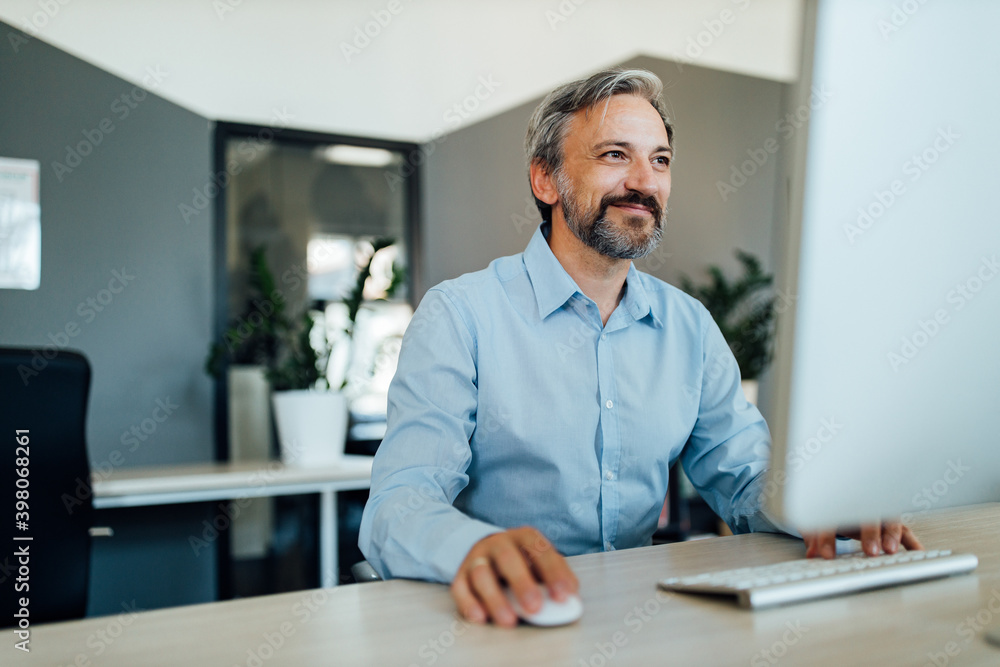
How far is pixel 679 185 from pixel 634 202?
3281mm

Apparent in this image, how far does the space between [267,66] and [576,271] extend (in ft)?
8.62

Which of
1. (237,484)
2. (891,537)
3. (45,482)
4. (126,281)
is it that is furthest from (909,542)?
(126,281)

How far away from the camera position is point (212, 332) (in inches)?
140

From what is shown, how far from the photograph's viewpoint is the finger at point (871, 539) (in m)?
0.95

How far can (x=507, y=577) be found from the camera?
749mm

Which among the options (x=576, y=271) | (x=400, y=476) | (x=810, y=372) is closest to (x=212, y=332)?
(x=576, y=271)

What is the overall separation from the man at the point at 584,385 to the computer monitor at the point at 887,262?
0.56 metres

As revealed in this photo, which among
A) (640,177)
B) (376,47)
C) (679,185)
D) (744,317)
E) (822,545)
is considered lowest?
(822,545)

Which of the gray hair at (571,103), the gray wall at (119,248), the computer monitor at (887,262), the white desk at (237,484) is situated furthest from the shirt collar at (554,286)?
the gray wall at (119,248)

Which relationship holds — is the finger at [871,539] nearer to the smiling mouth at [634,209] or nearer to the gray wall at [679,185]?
the smiling mouth at [634,209]

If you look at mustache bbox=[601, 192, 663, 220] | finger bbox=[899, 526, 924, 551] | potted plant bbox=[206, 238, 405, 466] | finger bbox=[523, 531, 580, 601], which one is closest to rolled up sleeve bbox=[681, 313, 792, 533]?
mustache bbox=[601, 192, 663, 220]

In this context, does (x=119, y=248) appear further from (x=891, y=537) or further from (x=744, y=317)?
(x=744, y=317)

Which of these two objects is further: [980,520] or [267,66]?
[267,66]

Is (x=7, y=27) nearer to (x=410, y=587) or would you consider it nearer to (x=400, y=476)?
(x=400, y=476)
